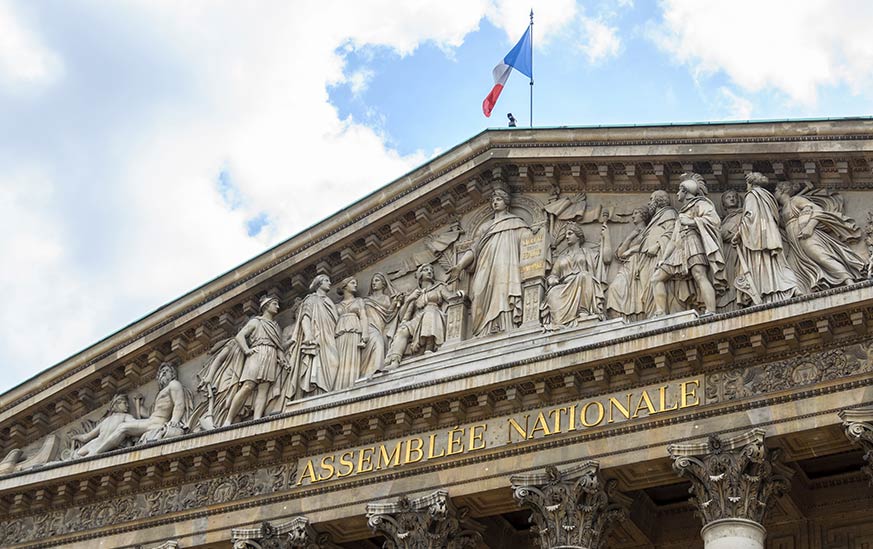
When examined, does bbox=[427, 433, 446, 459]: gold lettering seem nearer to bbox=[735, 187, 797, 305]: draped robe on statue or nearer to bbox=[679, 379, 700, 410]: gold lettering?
bbox=[679, 379, 700, 410]: gold lettering

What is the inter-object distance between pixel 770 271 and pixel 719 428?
92.8 inches

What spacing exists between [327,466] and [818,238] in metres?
7.68

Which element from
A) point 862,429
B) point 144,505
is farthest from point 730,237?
point 144,505

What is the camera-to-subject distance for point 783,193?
21531 mm

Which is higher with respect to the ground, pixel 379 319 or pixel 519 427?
pixel 379 319

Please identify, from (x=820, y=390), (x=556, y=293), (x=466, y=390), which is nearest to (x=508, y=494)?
(x=466, y=390)

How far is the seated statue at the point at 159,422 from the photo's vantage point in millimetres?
25219

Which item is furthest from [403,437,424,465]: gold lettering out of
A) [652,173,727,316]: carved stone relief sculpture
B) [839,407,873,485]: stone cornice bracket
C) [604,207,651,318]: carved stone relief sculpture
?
[839,407,873,485]: stone cornice bracket

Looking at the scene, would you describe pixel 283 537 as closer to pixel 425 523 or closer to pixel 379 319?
pixel 425 523

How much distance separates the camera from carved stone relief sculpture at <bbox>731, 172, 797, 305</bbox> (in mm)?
20531

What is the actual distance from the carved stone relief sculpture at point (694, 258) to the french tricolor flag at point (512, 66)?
238 inches

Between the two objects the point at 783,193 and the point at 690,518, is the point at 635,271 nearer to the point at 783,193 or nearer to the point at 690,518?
the point at 783,193

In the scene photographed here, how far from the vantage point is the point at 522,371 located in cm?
2125

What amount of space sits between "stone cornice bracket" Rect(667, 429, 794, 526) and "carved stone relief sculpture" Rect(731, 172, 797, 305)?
6.92ft
